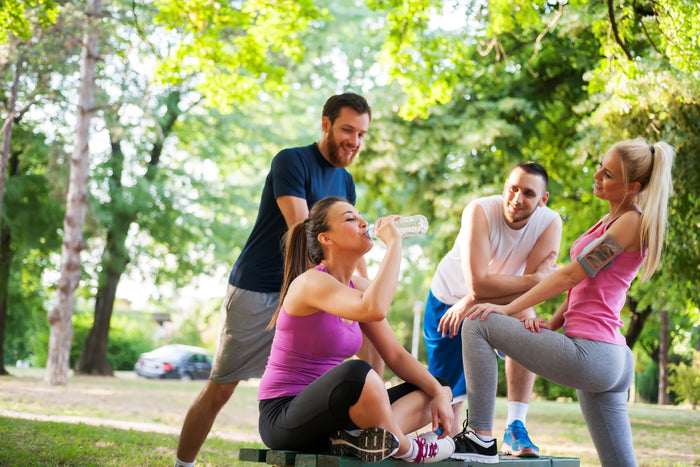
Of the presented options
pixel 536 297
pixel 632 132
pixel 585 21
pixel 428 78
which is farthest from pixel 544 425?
pixel 536 297

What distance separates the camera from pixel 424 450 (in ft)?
10.3

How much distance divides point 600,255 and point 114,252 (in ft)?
60.1

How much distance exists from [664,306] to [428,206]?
5.32 metres

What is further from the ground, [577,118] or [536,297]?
[577,118]

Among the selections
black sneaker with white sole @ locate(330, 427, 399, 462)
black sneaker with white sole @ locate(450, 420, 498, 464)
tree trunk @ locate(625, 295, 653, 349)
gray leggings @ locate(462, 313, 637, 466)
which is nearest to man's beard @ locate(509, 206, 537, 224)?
gray leggings @ locate(462, 313, 637, 466)

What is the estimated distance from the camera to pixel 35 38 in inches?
632

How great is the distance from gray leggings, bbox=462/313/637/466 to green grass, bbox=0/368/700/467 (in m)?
2.76

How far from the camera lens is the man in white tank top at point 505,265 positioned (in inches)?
159

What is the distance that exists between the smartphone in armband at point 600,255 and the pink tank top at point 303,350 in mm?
1247

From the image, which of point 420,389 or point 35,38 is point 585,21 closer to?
point 420,389

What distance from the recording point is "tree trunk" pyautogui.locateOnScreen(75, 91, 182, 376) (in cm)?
1992

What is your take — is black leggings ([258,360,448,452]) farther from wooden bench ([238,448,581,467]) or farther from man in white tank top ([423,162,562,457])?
man in white tank top ([423,162,562,457])

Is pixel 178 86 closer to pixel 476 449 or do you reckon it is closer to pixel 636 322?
pixel 636 322

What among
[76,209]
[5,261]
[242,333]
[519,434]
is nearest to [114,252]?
[5,261]
